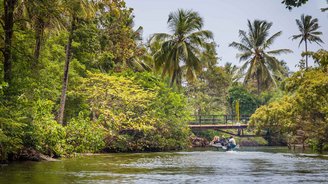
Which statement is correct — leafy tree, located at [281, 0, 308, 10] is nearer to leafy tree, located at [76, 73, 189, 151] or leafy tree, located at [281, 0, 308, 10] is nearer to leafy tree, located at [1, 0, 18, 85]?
Result: leafy tree, located at [1, 0, 18, 85]

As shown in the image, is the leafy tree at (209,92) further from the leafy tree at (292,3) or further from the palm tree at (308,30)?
the leafy tree at (292,3)

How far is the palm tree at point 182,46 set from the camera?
152 ft

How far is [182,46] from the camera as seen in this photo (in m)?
Result: 46.0

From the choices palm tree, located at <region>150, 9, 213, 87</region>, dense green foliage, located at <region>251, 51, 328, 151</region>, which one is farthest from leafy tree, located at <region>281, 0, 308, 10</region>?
palm tree, located at <region>150, 9, 213, 87</region>

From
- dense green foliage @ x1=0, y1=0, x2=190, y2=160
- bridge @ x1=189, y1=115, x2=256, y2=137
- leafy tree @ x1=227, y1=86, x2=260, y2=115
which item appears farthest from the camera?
leafy tree @ x1=227, y1=86, x2=260, y2=115

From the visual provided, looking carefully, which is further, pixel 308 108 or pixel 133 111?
pixel 133 111

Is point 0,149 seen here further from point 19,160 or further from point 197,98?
point 197,98

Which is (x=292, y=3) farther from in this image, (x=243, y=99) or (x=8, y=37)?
(x=243, y=99)

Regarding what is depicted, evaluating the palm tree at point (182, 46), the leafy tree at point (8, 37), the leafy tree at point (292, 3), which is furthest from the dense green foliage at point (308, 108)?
the leafy tree at point (292, 3)

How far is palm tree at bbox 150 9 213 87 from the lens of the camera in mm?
46250

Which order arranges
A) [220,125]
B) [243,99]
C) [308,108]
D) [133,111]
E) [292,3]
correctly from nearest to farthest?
[292,3]
[308,108]
[133,111]
[220,125]
[243,99]

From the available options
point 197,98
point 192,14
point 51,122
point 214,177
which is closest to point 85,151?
point 51,122

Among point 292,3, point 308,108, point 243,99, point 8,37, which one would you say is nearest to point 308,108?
point 308,108

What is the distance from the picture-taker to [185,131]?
155ft
